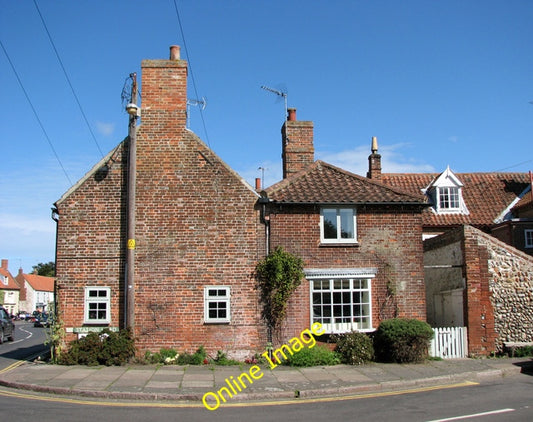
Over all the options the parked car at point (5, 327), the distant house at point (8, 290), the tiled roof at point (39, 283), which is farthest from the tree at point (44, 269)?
the parked car at point (5, 327)

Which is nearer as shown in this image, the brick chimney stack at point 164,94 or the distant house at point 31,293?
the brick chimney stack at point 164,94

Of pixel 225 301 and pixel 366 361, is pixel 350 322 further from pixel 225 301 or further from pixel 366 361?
pixel 225 301

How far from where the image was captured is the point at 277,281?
52.3 ft

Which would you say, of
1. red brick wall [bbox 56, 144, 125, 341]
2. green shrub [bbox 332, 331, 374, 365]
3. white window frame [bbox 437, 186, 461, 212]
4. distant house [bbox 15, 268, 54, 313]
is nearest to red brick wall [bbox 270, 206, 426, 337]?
green shrub [bbox 332, 331, 374, 365]

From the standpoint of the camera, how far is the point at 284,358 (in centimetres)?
1568

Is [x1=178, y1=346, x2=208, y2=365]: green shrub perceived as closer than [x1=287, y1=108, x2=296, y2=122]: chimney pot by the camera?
Yes

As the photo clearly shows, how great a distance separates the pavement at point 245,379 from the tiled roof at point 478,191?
13790mm

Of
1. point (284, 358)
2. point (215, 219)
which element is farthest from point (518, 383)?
point (215, 219)

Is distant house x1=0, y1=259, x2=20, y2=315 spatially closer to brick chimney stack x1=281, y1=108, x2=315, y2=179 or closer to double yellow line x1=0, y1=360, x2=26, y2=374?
double yellow line x1=0, y1=360, x2=26, y2=374

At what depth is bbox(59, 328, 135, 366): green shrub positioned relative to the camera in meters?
14.8

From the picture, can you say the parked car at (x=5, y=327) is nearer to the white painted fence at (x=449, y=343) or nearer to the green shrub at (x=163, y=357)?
the green shrub at (x=163, y=357)

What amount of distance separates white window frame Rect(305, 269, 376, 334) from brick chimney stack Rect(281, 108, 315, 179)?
4.78 meters

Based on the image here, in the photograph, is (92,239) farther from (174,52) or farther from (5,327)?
(5,327)

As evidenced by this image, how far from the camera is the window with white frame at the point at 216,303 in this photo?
631 inches
